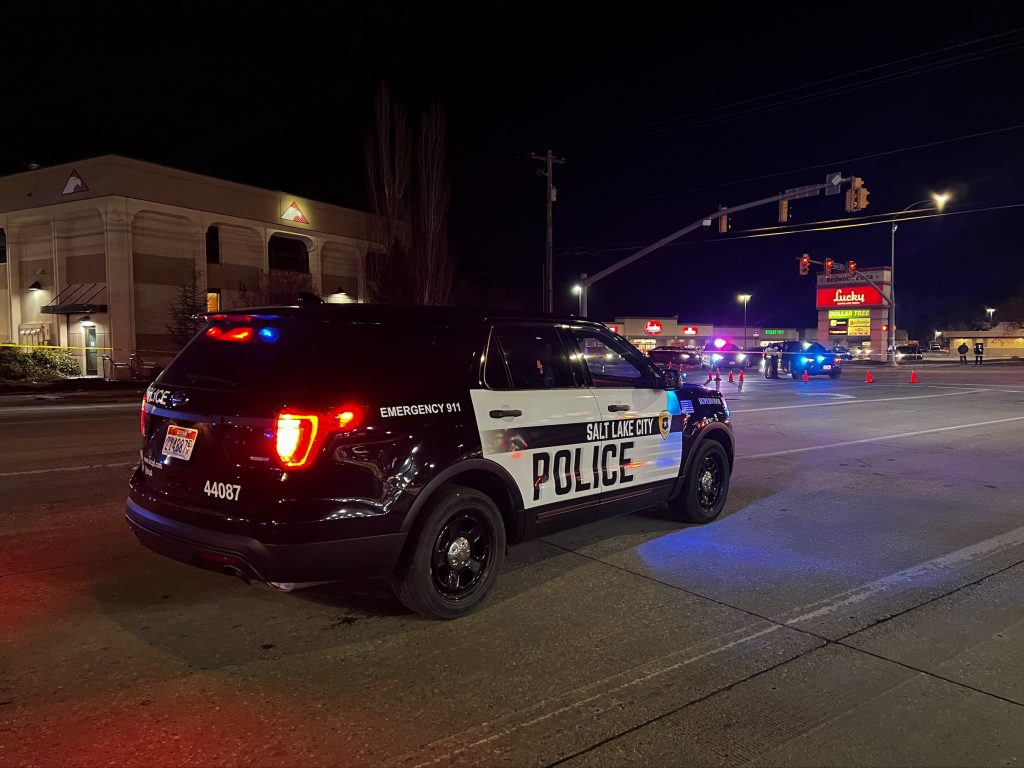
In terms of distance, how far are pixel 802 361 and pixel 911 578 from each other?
3022 centimetres

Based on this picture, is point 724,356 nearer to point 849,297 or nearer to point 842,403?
point 842,403

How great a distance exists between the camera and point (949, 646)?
3.92 metres

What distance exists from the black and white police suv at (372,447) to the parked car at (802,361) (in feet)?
100

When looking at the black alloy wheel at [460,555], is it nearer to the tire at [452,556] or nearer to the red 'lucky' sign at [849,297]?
the tire at [452,556]

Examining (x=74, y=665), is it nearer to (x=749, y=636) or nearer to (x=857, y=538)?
(x=749, y=636)

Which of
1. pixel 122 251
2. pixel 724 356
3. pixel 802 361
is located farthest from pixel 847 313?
pixel 122 251

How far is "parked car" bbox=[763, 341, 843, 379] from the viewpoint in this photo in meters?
32.6

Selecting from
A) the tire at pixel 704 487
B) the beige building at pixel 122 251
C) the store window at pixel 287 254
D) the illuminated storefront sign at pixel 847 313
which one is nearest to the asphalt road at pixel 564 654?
the tire at pixel 704 487

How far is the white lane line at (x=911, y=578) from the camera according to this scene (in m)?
4.43

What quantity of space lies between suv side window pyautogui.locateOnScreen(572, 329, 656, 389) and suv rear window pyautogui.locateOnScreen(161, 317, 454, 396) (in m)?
1.48

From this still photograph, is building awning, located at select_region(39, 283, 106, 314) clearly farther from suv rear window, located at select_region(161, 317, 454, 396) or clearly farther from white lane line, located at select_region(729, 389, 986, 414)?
suv rear window, located at select_region(161, 317, 454, 396)

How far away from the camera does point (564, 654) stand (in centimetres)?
375

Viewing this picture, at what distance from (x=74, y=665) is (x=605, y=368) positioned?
13.0 feet

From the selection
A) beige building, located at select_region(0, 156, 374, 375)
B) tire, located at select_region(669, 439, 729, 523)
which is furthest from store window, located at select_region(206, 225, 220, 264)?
tire, located at select_region(669, 439, 729, 523)
